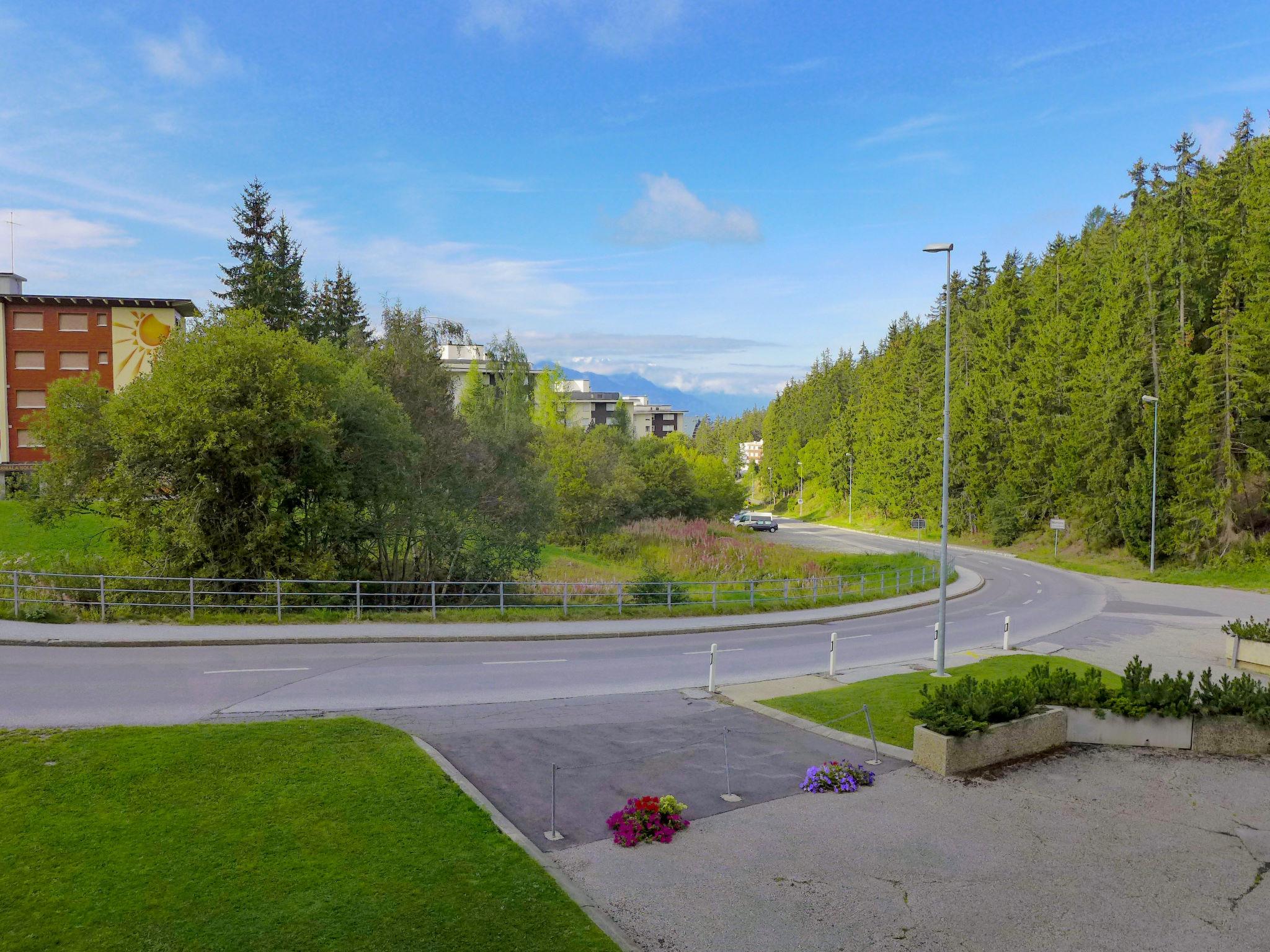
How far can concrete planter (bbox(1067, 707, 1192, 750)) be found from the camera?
11.4 m

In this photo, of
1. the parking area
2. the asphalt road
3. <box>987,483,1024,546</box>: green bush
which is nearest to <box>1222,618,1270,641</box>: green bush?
the asphalt road

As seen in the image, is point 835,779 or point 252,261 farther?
point 252,261

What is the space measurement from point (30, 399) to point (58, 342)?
4082mm

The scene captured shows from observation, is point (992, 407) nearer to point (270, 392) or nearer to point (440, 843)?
point (270, 392)

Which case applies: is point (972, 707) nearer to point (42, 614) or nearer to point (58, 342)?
point (42, 614)

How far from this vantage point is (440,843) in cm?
718

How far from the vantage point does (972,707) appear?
1059 centimetres

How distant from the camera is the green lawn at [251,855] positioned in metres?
5.60

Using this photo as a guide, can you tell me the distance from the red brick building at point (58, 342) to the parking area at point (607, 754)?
46.7m

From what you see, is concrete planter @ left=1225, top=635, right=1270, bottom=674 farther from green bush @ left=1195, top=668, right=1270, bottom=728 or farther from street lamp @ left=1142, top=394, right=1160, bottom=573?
street lamp @ left=1142, top=394, right=1160, bottom=573

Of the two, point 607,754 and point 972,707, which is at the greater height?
point 972,707

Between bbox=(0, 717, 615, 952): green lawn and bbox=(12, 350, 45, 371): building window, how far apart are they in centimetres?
5181

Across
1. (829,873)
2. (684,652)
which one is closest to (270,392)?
(684,652)

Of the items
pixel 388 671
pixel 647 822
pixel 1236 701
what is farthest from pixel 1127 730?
pixel 388 671
